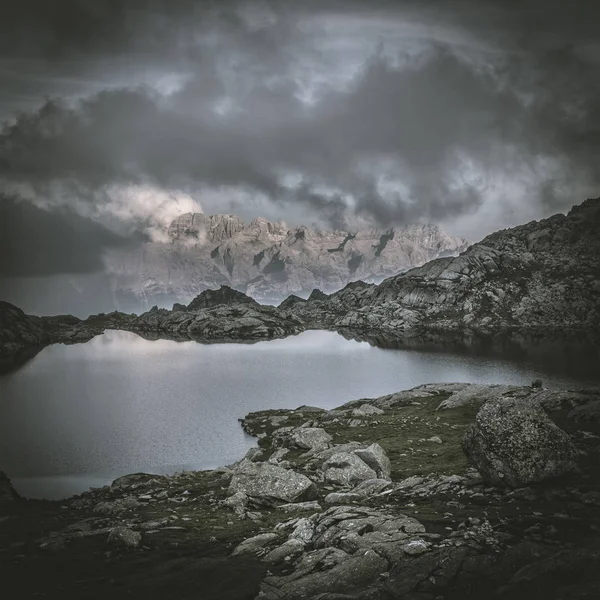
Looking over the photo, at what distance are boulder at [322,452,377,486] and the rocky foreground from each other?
0.44 ft

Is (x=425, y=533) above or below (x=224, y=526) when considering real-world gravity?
above

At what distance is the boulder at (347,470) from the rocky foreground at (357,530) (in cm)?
13

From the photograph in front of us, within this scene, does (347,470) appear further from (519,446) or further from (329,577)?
(329,577)

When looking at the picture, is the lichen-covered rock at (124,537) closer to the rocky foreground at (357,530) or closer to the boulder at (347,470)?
the rocky foreground at (357,530)

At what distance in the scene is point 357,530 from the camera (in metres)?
23.9

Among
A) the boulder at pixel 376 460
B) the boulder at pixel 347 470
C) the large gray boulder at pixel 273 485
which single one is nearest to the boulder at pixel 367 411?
the boulder at pixel 376 460

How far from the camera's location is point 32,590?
77.1 ft

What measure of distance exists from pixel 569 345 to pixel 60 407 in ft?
591

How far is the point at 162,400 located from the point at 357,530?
101 m

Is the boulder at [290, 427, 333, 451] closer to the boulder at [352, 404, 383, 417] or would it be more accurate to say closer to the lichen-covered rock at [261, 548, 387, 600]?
the boulder at [352, 404, 383, 417]

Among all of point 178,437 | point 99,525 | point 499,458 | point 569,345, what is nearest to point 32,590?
point 99,525

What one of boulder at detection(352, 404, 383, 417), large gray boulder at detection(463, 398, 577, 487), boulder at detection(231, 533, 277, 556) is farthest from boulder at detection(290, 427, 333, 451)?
large gray boulder at detection(463, 398, 577, 487)

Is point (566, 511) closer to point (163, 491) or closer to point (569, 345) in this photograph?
point (163, 491)

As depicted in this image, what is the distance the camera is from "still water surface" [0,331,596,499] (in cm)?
6850
